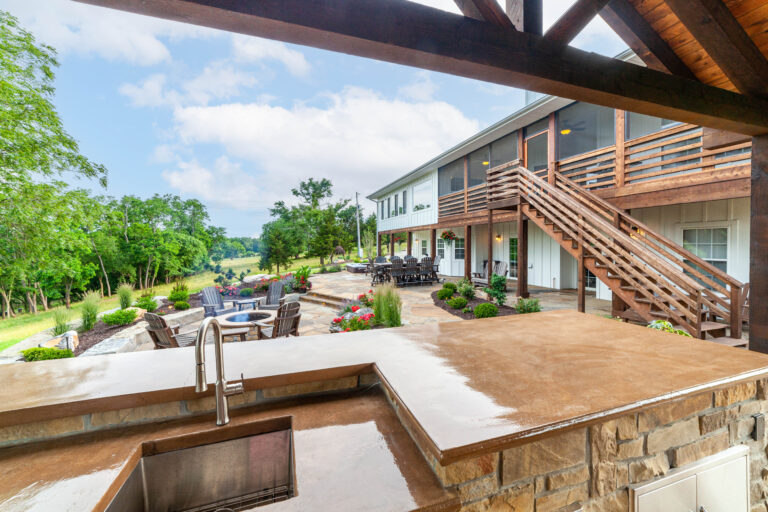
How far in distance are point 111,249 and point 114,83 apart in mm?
16899

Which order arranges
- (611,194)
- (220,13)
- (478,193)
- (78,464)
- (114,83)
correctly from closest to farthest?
(78,464) → (220,13) → (611,194) → (478,193) → (114,83)

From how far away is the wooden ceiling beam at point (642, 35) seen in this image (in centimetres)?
241

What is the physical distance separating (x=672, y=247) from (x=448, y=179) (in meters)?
9.52

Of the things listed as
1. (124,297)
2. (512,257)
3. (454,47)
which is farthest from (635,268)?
(124,297)

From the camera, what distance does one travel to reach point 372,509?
92cm

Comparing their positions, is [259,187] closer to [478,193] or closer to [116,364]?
[478,193]

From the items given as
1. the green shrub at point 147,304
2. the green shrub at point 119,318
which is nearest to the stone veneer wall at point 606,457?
the green shrub at point 119,318

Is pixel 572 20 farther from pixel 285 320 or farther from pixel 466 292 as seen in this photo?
pixel 466 292

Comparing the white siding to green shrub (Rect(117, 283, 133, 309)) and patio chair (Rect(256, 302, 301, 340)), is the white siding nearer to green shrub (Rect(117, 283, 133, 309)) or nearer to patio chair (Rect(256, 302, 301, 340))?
patio chair (Rect(256, 302, 301, 340))

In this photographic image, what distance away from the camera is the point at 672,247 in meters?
4.98

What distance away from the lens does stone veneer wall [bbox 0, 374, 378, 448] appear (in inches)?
48.9

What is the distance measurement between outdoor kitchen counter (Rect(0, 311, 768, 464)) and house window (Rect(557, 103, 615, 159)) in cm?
742

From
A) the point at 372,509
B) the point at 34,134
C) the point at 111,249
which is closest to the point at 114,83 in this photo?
the point at 111,249

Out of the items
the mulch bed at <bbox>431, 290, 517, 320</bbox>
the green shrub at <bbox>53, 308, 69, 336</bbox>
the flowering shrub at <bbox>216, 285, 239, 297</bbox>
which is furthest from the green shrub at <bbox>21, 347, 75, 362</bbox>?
the mulch bed at <bbox>431, 290, 517, 320</bbox>
